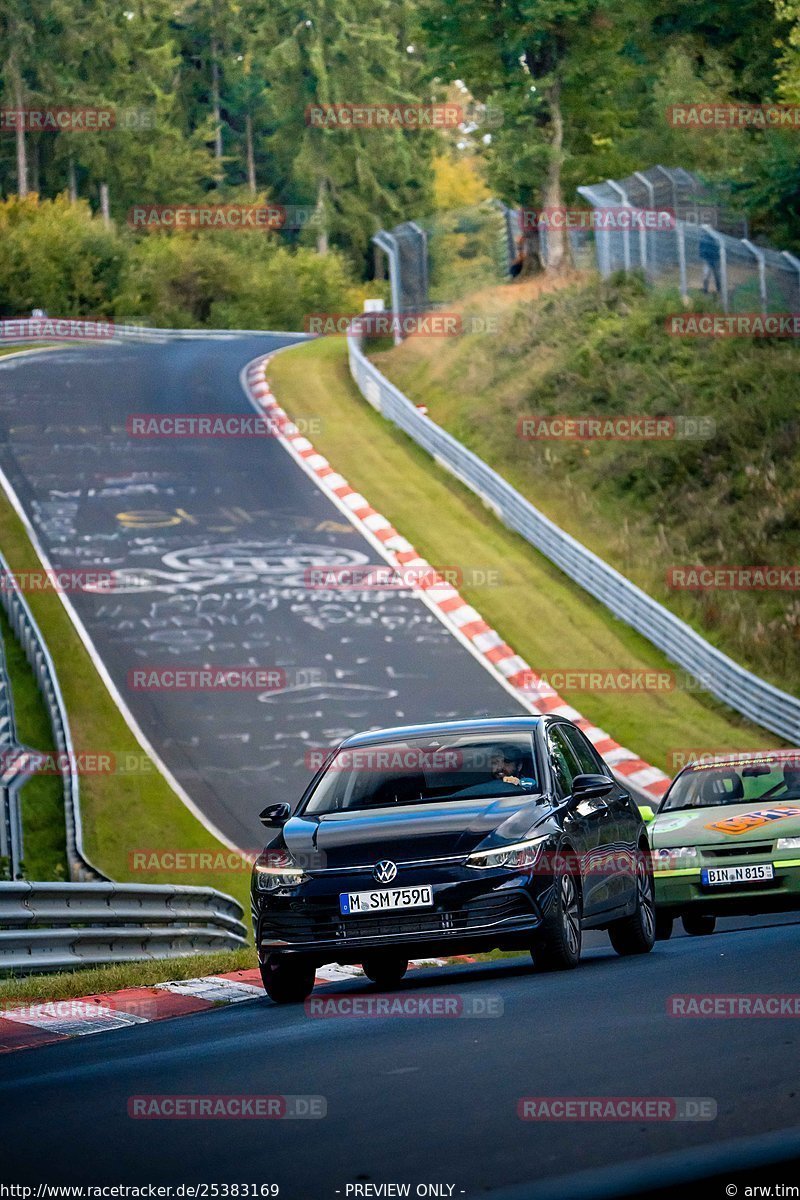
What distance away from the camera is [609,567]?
32219 mm

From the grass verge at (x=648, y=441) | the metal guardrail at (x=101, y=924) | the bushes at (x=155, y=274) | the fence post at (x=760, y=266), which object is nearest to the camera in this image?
the metal guardrail at (x=101, y=924)

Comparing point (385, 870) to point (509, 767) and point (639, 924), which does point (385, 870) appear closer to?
point (509, 767)

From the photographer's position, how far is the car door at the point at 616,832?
37.7 ft

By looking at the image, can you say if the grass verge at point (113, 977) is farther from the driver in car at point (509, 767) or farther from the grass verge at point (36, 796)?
the grass verge at point (36, 796)

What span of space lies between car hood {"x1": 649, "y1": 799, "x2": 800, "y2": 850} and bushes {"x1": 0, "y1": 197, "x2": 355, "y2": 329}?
67.9 m

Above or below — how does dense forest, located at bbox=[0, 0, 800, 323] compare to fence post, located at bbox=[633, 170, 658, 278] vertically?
above

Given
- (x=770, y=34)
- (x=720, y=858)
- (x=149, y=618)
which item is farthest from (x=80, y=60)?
(x=720, y=858)

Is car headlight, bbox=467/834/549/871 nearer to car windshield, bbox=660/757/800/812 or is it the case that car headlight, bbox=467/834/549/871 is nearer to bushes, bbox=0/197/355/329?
car windshield, bbox=660/757/800/812

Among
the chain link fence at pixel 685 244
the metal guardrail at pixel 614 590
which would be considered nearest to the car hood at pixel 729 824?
the metal guardrail at pixel 614 590

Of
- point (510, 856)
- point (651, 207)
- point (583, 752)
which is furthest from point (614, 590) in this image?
point (510, 856)

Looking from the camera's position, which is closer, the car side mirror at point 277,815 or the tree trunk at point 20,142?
the car side mirror at point 277,815

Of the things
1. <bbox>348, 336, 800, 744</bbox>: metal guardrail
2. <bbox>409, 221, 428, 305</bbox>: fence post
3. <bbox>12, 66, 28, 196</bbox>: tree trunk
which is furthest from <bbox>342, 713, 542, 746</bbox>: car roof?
<bbox>12, 66, 28, 196</bbox>: tree trunk

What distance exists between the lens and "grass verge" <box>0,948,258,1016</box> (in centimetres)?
1126

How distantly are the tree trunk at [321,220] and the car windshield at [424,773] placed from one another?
93581mm
